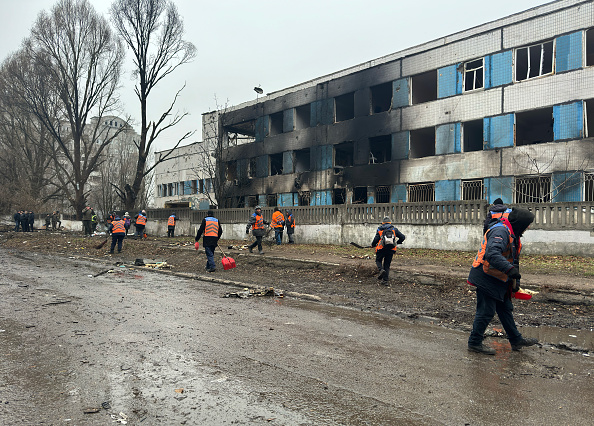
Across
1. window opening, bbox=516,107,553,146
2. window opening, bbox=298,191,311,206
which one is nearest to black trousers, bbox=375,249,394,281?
window opening, bbox=516,107,553,146

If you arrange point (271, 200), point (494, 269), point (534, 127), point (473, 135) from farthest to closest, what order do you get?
point (271, 200) → point (473, 135) → point (534, 127) → point (494, 269)

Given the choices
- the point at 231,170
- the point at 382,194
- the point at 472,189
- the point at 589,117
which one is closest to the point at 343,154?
the point at 382,194

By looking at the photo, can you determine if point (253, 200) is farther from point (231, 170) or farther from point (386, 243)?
point (386, 243)

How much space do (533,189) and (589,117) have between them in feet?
15.0

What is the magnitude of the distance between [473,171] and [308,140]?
13325 millimetres

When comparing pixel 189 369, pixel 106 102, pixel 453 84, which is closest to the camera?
pixel 189 369

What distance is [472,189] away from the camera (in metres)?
24.5

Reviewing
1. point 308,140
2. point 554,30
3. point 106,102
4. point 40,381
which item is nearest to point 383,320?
point 40,381

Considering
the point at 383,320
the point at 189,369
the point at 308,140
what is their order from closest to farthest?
the point at 189,369
the point at 383,320
the point at 308,140

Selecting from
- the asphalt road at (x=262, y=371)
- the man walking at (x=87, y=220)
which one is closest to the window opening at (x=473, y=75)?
the asphalt road at (x=262, y=371)

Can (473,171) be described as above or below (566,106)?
below

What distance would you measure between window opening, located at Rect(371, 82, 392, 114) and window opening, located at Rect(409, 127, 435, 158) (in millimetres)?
3098

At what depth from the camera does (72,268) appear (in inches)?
533

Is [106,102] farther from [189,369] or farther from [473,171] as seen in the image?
[189,369]
